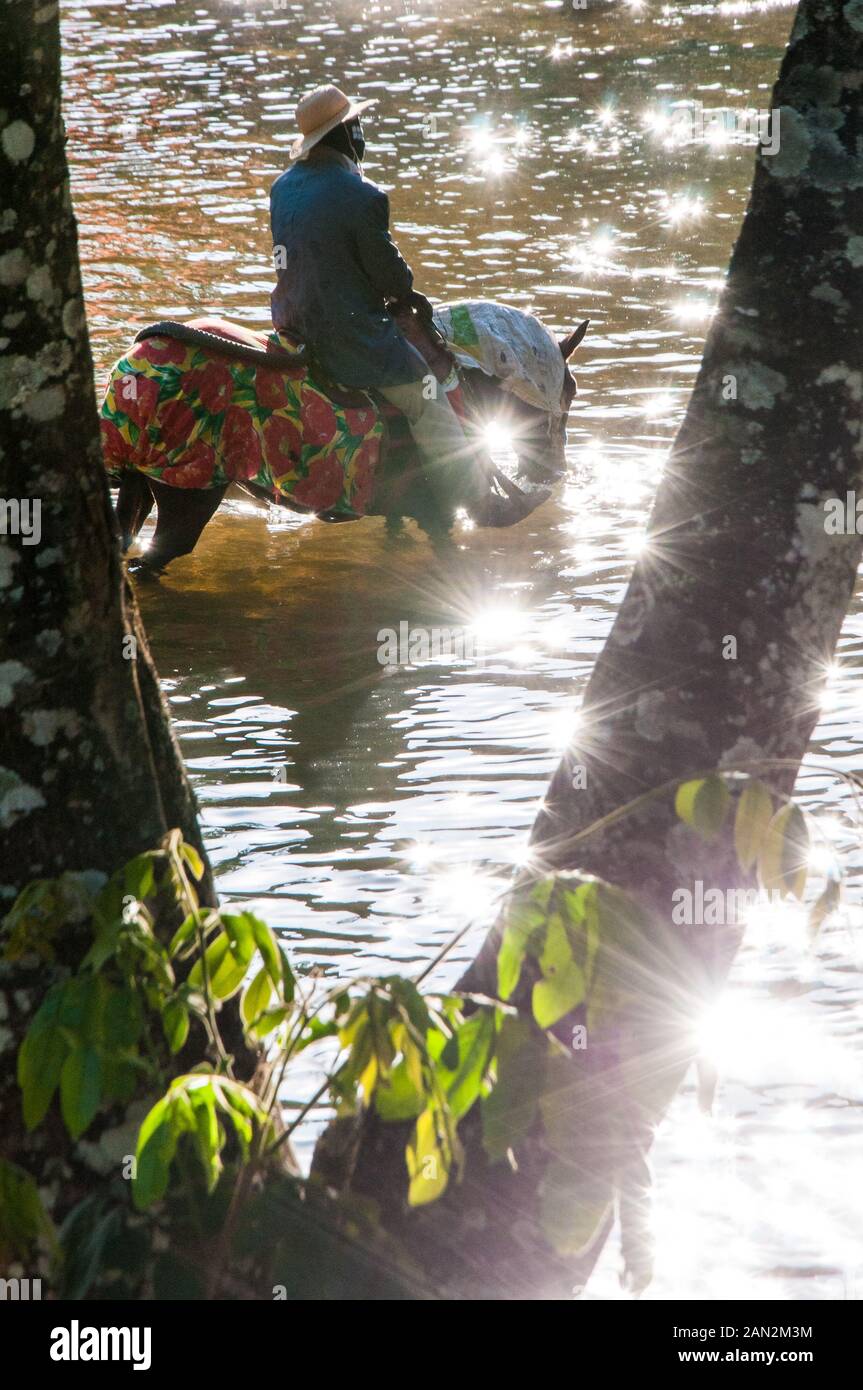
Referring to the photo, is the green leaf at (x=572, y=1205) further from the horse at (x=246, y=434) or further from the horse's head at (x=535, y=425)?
the horse's head at (x=535, y=425)

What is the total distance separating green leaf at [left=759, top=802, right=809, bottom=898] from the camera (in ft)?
7.90

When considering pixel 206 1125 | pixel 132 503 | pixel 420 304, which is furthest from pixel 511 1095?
pixel 420 304

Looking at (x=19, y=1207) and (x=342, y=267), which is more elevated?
(x=342, y=267)

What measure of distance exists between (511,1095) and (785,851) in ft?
1.74

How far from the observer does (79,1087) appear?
2350mm

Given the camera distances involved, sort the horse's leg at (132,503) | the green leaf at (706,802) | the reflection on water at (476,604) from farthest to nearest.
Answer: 1. the horse's leg at (132,503)
2. the reflection on water at (476,604)
3. the green leaf at (706,802)

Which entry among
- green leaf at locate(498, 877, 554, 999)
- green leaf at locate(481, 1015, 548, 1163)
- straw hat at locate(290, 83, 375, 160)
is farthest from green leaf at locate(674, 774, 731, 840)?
straw hat at locate(290, 83, 375, 160)

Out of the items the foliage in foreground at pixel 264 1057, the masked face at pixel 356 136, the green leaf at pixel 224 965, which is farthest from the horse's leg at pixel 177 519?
the green leaf at pixel 224 965

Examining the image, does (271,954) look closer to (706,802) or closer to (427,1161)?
(427,1161)

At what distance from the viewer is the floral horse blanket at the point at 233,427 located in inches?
327

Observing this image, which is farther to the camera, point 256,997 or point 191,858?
point 191,858

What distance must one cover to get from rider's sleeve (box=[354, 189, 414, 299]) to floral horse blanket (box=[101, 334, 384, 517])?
55cm

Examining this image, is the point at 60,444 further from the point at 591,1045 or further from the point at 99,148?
the point at 99,148

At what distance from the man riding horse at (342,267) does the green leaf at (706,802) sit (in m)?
5.99
